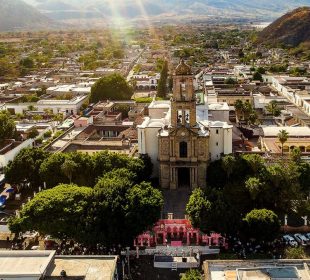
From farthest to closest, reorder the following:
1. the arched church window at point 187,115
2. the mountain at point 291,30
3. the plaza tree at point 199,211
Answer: the mountain at point 291,30 → the arched church window at point 187,115 → the plaza tree at point 199,211

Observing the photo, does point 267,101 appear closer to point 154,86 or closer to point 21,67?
point 154,86

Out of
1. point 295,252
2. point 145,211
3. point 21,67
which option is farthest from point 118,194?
point 21,67

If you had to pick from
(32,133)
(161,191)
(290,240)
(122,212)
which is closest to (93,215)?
(122,212)

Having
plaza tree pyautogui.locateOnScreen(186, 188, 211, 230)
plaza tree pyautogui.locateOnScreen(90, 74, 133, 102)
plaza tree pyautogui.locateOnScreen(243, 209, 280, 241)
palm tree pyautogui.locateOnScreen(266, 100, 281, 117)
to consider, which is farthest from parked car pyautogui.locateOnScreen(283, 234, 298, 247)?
plaza tree pyautogui.locateOnScreen(90, 74, 133, 102)

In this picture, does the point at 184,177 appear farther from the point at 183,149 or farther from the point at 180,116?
the point at 180,116

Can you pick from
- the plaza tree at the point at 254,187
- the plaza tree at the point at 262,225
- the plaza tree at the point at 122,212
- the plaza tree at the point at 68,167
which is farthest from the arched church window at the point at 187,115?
the plaza tree at the point at 262,225

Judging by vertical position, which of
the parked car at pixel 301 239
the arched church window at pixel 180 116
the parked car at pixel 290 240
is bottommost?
the parked car at pixel 301 239

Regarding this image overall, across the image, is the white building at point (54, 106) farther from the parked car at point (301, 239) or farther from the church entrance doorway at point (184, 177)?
the parked car at point (301, 239)
